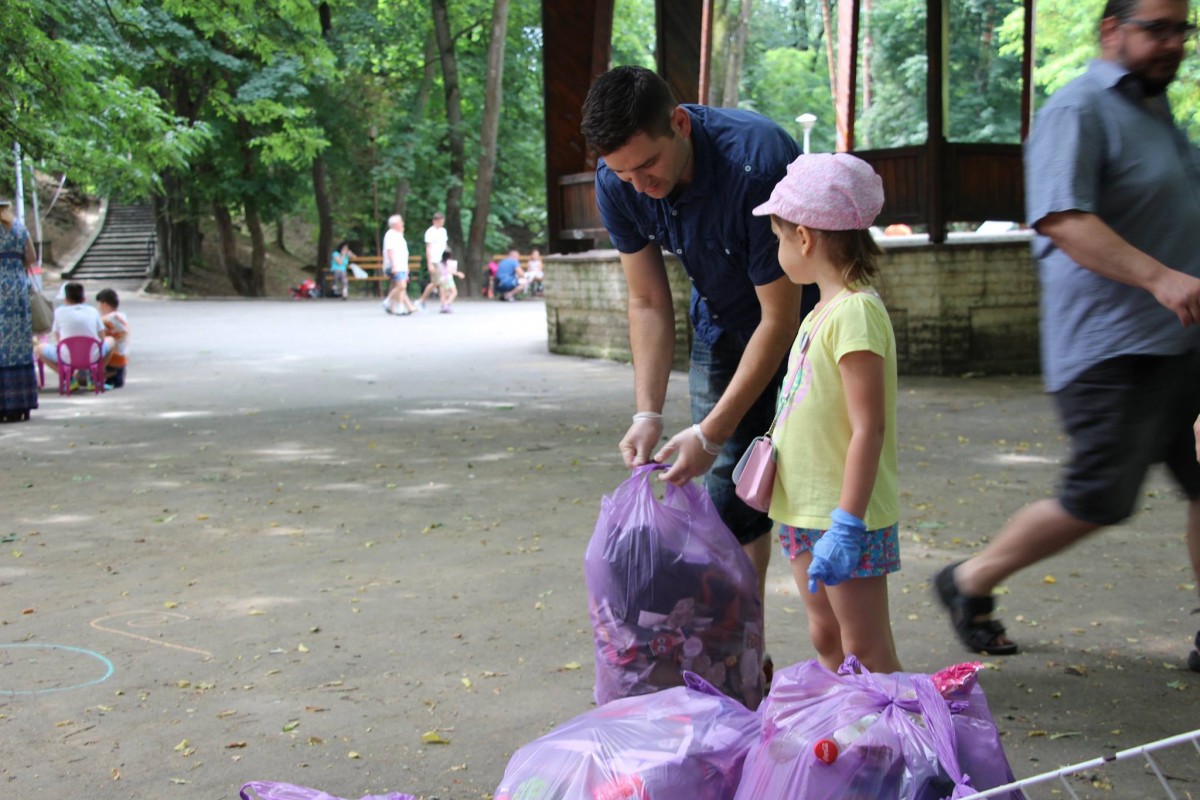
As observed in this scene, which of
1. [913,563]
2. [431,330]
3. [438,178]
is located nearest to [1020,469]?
[913,563]

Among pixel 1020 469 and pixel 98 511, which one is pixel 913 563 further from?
pixel 98 511

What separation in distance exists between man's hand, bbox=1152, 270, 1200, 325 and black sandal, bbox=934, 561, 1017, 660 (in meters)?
1.02

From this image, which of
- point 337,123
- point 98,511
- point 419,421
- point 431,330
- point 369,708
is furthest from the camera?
point 337,123

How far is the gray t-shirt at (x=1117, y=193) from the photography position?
3.45 m

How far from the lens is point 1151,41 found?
11.3 feet

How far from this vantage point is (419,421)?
1048cm

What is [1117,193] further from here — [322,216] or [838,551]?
[322,216]

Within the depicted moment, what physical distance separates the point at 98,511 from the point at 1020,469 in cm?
523

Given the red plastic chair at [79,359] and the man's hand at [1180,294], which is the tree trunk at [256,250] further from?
the man's hand at [1180,294]

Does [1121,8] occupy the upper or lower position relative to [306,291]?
upper

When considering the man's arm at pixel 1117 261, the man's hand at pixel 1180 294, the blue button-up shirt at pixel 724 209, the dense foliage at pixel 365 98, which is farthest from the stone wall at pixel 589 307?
the man's hand at pixel 1180 294

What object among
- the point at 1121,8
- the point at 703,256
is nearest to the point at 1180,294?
the point at 1121,8

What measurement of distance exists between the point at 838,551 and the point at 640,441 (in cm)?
80

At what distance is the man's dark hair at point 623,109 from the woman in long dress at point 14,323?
339 inches
